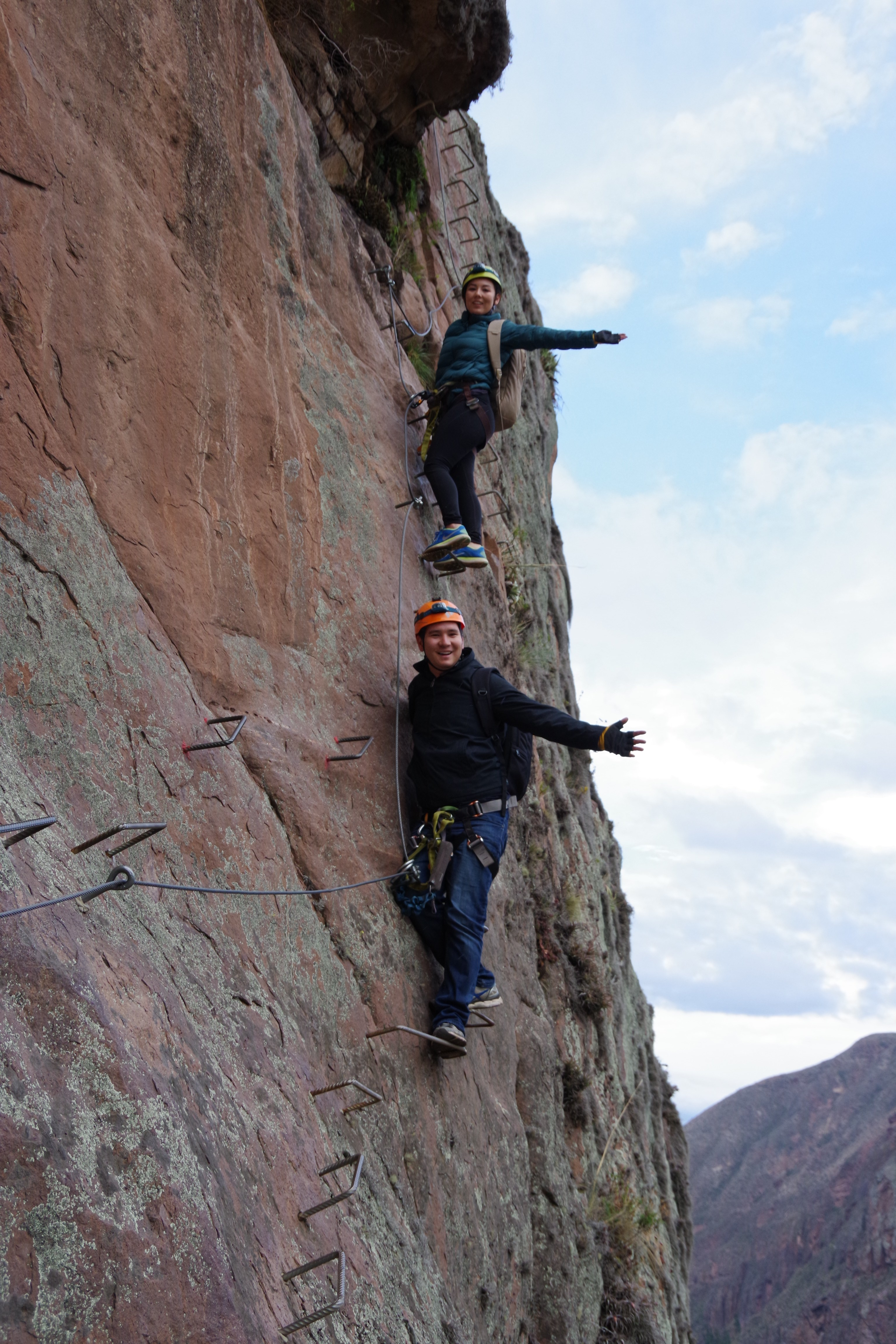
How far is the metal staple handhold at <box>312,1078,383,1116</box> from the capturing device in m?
4.59

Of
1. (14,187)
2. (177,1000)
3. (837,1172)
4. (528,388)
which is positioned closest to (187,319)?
(14,187)

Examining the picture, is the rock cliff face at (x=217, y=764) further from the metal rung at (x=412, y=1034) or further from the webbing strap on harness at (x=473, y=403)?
the webbing strap on harness at (x=473, y=403)

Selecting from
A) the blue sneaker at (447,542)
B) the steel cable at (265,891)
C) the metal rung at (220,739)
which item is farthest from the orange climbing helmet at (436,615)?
the metal rung at (220,739)

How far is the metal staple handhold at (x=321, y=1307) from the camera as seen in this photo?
358 cm

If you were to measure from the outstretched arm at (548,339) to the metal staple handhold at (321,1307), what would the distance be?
21.1 feet

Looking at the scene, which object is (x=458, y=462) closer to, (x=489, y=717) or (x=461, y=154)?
(x=489, y=717)

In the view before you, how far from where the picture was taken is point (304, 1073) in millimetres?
4672

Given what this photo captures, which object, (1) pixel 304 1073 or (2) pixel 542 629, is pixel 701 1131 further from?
(1) pixel 304 1073

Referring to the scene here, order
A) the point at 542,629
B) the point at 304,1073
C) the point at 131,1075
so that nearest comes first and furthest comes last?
the point at 131,1075, the point at 304,1073, the point at 542,629

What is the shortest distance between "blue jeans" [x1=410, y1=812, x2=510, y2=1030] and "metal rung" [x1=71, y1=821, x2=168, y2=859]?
221cm

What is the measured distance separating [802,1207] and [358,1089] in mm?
65782

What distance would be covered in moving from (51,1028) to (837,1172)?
67.9 metres

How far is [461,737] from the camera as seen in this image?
655cm

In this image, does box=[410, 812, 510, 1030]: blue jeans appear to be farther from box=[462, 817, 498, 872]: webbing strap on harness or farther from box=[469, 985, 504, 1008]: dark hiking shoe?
box=[469, 985, 504, 1008]: dark hiking shoe
